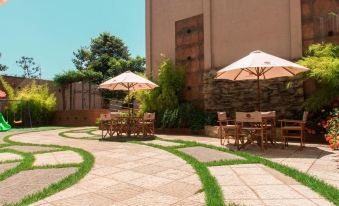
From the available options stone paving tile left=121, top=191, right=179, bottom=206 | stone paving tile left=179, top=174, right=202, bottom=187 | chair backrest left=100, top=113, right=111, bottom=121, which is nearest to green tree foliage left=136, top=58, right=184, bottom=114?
chair backrest left=100, top=113, right=111, bottom=121

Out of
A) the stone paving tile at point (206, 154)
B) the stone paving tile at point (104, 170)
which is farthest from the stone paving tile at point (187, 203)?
the stone paving tile at point (206, 154)

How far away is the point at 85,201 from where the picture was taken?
317cm

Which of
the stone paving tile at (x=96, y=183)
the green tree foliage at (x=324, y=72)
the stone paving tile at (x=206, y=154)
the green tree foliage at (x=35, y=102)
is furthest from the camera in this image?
the green tree foliage at (x=35, y=102)

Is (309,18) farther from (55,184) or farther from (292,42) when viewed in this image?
(55,184)

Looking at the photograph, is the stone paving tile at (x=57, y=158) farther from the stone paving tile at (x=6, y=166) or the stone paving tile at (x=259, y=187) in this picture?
the stone paving tile at (x=259, y=187)

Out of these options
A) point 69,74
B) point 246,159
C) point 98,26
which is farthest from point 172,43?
point 98,26

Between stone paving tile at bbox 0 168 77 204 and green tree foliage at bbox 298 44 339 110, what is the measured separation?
6.29 m

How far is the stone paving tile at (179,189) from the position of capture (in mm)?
3382

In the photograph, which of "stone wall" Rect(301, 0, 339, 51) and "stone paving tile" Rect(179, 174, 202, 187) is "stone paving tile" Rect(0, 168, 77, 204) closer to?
"stone paving tile" Rect(179, 174, 202, 187)

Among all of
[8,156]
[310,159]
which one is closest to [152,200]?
[310,159]

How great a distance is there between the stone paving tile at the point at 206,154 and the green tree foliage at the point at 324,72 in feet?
11.3

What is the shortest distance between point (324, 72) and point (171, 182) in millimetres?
5409

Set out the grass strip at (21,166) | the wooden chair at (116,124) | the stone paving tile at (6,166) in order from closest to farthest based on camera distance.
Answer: the grass strip at (21,166), the stone paving tile at (6,166), the wooden chair at (116,124)

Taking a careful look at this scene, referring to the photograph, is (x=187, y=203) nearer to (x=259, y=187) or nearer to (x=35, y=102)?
(x=259, y=187)
